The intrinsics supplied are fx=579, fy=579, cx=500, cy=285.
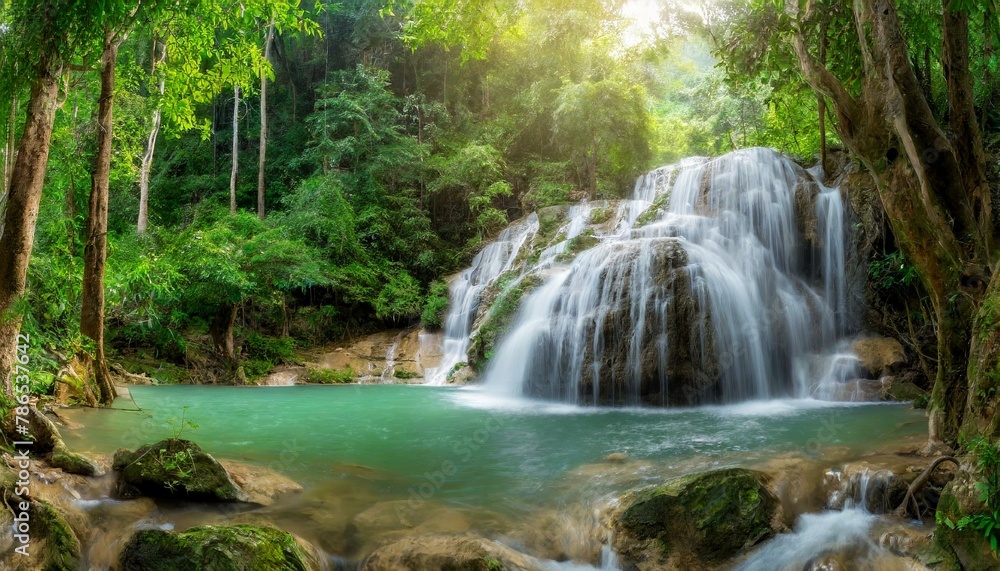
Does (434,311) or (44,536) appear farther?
(434,311)

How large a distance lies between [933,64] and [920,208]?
33.4 feet

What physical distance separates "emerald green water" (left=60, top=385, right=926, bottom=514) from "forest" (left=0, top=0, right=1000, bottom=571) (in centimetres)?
8

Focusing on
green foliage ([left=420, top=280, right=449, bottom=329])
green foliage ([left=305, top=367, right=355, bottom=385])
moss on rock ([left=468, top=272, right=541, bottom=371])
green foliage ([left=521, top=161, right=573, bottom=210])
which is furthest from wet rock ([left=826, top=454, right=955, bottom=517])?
green foliage ([left=521, top=161, right=573, bottom=210])

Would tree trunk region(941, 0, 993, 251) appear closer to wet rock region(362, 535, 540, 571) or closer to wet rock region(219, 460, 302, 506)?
wet rock region(362, 535, 540, 571)

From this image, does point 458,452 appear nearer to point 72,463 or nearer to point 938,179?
point 72,463

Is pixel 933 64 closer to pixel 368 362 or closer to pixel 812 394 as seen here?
pixel 812 394

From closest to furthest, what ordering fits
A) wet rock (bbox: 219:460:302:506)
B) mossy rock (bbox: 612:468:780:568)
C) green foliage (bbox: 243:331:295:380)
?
mossy rock (bbox: 612:468:780:568) → wet rock (bbox: 219:460:302:506) → green foliage (bbox: 243:331:295:380)

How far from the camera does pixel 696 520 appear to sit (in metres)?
4.10

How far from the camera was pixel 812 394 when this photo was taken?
10148 millimetres

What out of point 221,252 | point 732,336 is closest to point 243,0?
point 221,252

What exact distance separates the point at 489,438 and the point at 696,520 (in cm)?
358

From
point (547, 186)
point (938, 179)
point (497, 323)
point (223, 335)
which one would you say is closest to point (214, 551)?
point (938, 179)

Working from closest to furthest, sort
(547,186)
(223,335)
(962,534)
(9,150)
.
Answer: (962,534), (9,150), (223,335), (547,186)

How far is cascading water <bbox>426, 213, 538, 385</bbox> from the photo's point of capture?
605 inches
